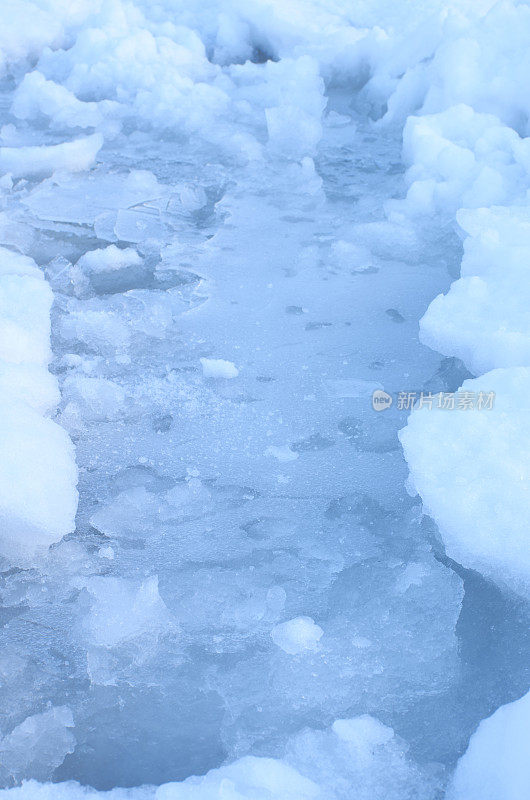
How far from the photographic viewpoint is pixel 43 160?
4094mm

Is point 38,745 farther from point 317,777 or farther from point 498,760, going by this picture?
point 498,760

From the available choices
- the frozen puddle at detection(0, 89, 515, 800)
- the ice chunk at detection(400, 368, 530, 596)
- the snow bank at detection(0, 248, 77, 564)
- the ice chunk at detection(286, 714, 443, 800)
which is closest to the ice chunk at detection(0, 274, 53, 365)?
the snow bank at detection(0, 248, 77, 564)

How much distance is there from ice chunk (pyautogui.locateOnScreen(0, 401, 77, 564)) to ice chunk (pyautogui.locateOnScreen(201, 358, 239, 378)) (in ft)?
2.16

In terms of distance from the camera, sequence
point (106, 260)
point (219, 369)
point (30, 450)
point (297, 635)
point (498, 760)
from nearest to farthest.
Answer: point (498, 760)
point (297, 635)
point (30, 450)
point (219, 369)
point (106, 260)

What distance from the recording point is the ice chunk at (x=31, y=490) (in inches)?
75.9

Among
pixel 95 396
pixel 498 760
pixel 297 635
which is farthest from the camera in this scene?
pixel 95 396

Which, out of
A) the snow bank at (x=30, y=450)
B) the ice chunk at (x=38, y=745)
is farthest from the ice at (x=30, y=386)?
the ice chunk at (x=38, y=745)

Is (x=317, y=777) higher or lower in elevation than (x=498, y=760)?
lower

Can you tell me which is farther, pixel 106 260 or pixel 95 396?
pixel 106 260

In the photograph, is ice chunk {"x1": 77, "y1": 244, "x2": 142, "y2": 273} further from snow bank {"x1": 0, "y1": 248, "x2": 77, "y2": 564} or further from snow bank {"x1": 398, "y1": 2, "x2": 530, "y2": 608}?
snow bank {"x1": 398, "y1": 2, "x2": 530, "y2": 608}

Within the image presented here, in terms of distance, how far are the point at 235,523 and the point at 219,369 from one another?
709 millimetres

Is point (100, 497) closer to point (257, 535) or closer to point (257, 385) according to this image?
point (257, 535)

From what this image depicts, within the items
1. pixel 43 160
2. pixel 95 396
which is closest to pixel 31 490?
pixel 95 396

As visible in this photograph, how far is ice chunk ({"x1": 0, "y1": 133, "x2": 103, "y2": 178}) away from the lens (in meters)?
4.08
